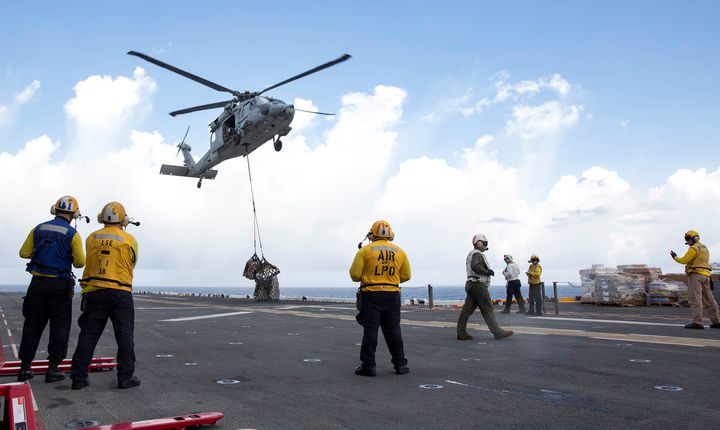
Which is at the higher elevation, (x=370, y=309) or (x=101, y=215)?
(x=101, y=215)

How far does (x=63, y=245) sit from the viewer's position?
21.1ft

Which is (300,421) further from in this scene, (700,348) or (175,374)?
(700,348)

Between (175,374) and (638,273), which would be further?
(638,273)

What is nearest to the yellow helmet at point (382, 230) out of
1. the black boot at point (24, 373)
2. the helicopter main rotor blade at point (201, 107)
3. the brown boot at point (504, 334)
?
the brown boot at point (504, 334)

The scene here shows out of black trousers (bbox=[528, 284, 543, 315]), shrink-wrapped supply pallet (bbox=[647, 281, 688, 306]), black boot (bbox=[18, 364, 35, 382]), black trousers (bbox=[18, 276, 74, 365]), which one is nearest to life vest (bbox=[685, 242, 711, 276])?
black trousers (bbox=[528, 284, 543, 315])

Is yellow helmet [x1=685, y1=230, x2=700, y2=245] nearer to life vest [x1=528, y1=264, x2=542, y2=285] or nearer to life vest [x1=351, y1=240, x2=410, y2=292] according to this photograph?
life vest [x1=528, y1=264, x2=542, y2=285]

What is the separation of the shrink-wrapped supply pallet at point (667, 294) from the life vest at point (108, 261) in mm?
22050

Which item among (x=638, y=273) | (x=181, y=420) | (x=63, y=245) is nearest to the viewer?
(x=181, y=420)

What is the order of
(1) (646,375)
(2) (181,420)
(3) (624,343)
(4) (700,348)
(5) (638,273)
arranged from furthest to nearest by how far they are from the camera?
(5) (638,273)
(3) (624,343)
(4) (700,348)
(1) (646,375)
(2) (181,420)

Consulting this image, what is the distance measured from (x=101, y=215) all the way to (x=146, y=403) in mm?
2510

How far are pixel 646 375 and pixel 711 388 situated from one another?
801mm

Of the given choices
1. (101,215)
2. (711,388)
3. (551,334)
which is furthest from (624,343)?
(101,215)

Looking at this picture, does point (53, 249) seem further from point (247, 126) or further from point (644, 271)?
point (644, 271)

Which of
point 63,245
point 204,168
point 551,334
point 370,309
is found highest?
point 204,168
